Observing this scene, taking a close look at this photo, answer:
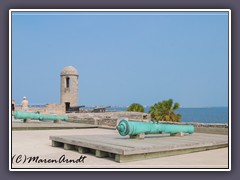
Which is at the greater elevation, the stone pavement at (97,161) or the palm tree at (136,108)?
the palm tree at (136,108)

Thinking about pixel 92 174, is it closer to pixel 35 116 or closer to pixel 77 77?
pixel 35 116

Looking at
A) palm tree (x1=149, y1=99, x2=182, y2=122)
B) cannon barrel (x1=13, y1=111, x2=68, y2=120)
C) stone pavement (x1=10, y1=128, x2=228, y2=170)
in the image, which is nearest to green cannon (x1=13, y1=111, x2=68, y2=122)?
cannon barrel (x1=13, y1=111, x2=68, y2=120)

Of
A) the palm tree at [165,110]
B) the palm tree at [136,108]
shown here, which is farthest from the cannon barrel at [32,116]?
the palm tree at [136,108]

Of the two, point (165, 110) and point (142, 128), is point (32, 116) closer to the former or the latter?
point (142, 128)

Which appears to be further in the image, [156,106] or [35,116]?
[156,106]

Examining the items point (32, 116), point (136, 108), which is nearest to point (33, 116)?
point (32, 116)

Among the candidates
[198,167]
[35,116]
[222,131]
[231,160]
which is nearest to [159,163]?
[198,167]

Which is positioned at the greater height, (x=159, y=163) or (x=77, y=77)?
(x=77, y=77)

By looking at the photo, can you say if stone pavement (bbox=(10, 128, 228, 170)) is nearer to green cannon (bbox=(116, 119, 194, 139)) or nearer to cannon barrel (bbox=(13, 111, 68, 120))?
green cannon (bbox=(116, 119, 194, 139))

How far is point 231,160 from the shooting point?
675 cm

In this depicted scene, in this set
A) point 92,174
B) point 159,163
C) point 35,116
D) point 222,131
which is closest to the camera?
point 92,174

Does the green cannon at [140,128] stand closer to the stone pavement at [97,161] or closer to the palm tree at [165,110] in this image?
the stone pavement at [97,161]
